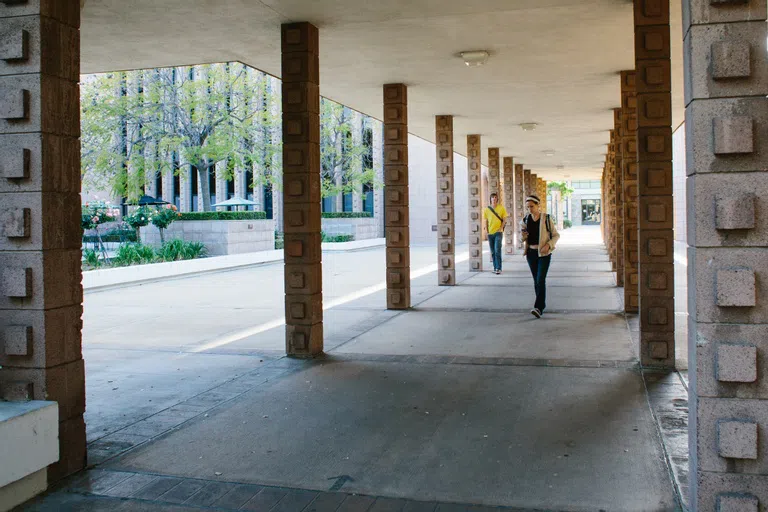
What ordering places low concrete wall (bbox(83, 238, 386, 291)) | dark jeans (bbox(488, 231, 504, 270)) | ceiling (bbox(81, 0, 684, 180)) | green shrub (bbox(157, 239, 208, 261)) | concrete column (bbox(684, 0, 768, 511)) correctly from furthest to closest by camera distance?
green shrub (bbox(157, 239, 208, 261)) → dark jeans (bbox(488, 231, 504, 270)) → low concrete wall (bbox(83, 238, 386, 291)) → ceiling (bbox(81, 0, 684, 180)) → concrete column (bbox(684, 0, 768, 511))

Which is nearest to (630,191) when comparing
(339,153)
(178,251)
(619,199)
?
(619,199)

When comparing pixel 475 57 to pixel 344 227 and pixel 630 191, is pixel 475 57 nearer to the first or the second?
pixel 630 191

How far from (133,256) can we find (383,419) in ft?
57.8

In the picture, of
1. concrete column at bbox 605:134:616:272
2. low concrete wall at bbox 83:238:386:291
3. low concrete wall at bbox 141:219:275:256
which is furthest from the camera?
low concrete wall at bbox 141:219:275:256

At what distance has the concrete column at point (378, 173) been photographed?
43.7 m

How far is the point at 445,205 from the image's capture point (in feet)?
57.4

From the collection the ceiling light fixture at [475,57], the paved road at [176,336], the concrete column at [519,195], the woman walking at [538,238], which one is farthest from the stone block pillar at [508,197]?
the ceiling light fixture at [475,57]

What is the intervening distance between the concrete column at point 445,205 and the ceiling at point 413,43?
1291 millimetres

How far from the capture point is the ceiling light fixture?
11.0 m

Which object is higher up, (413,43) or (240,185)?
(240,185)

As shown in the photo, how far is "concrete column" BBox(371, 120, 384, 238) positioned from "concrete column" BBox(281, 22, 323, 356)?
3236cm

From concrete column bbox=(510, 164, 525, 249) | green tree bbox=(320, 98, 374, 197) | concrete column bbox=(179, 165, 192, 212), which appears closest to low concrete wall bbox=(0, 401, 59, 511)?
concrete column bbox=(510, 164, 525, 249)

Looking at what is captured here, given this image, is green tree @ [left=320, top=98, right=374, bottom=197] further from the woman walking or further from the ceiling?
the woman walking

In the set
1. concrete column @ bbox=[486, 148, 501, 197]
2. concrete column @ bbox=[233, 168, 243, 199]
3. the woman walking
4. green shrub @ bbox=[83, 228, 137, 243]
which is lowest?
the woman walking
